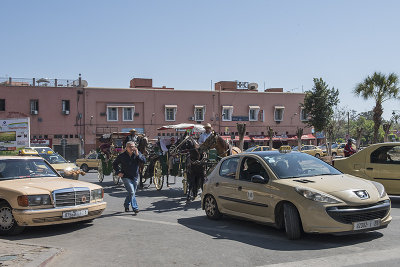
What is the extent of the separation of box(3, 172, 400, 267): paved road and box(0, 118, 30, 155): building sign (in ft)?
60.9

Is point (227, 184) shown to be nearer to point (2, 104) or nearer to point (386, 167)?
point (386, 167)

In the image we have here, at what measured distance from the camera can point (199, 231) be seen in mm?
8320

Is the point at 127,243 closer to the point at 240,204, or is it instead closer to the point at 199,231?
the point at 199,231

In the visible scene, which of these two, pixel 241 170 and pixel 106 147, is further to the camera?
pixel 106 147

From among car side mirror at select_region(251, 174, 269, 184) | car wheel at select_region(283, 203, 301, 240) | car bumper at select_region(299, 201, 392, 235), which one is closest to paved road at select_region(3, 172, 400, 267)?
car wheel at select_region(283, 203, 301, 240)

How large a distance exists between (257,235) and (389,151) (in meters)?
5.32

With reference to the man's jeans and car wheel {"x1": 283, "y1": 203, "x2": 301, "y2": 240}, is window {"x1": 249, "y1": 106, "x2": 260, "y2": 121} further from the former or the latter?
car wheel {"x1": 283, "y1": 203, "x2": 301, "y2": 240}

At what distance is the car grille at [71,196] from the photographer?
822 cm

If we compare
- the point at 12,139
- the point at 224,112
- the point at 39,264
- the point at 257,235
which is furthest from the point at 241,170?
the point at 224,112

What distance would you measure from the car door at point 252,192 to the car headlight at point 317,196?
781 mm

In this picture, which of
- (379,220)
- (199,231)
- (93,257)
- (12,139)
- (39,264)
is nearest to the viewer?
(39,264)

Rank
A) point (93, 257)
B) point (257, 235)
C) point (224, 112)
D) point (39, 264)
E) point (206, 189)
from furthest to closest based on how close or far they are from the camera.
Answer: point (224, 112)
point (206, 189)
point (257, 235)
point (93, 257)
point (39, 264)

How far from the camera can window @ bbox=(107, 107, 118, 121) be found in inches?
1941

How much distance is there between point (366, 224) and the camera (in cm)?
692
